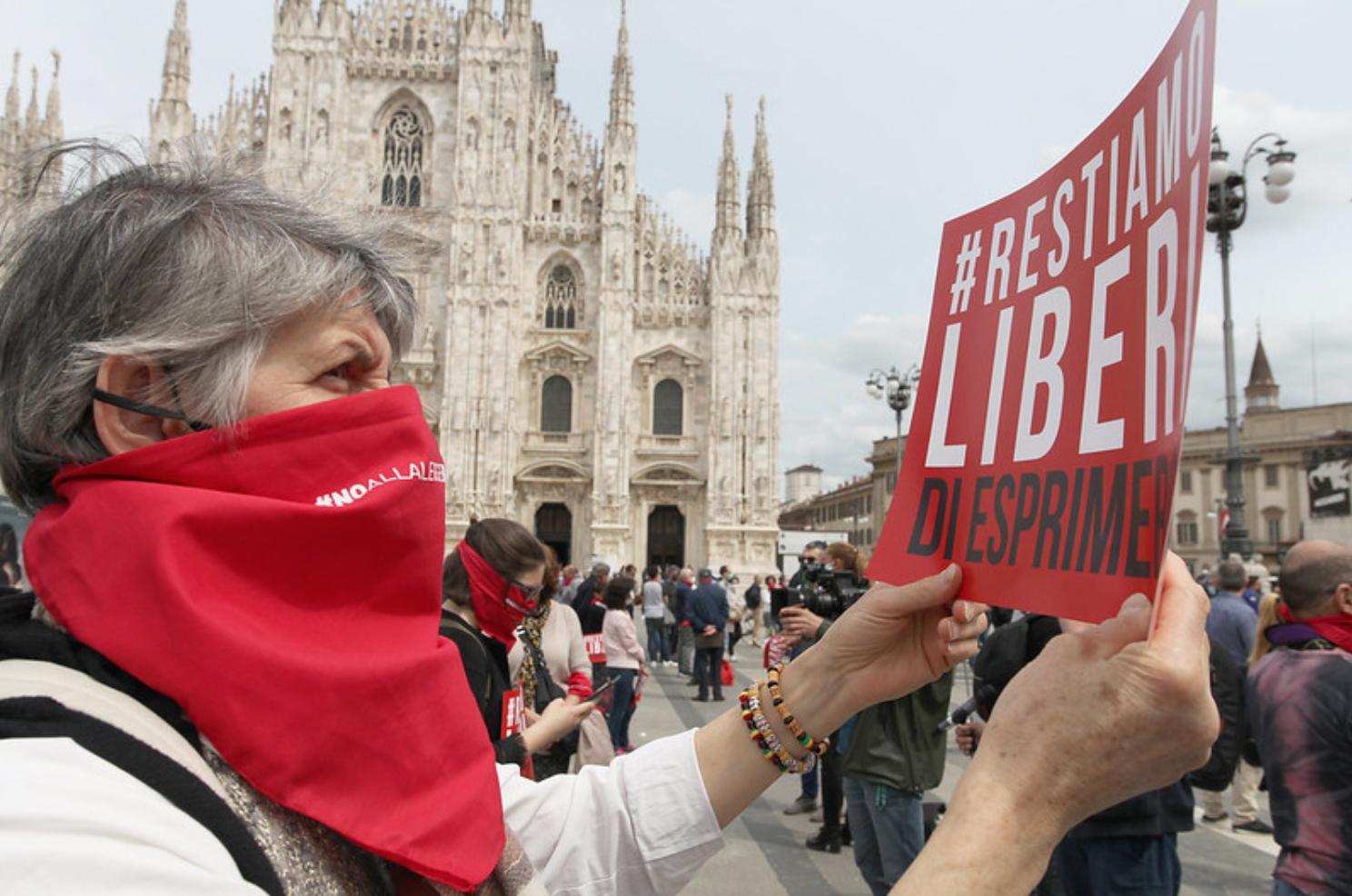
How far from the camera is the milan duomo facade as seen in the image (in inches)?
1028

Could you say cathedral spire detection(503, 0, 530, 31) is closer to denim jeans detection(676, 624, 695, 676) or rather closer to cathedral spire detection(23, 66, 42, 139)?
cathedral spire detection(23, 66, 42, 139)

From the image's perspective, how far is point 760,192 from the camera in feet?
90.4

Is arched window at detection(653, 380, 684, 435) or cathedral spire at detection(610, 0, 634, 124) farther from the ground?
cathedral spire at detection(610, 0, 634, 124)

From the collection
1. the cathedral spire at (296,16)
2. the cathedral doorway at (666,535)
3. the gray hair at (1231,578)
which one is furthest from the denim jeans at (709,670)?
the cathedral spire at (296,16)

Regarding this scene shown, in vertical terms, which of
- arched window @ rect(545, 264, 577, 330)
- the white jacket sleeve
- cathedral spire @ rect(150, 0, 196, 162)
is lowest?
the white jacket sleeve

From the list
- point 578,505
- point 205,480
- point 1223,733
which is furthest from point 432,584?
point 578,505

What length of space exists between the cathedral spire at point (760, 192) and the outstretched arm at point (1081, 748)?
27162 mm

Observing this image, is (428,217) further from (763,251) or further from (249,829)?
(249,829)

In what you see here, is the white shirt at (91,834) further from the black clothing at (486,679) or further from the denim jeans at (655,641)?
the denim jeans at (655,641)

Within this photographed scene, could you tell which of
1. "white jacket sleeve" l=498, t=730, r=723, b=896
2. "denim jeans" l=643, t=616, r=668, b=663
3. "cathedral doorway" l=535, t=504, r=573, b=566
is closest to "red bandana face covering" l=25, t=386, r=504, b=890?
"white jacket sleeve" l=498, t=730, r=723, b=896

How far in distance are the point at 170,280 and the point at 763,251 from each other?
26.8 metres

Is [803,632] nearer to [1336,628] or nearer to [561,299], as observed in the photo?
[1336,628]

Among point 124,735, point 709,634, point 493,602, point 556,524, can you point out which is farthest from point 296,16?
point 124,735

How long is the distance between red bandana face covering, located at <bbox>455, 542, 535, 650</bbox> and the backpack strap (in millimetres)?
2382
